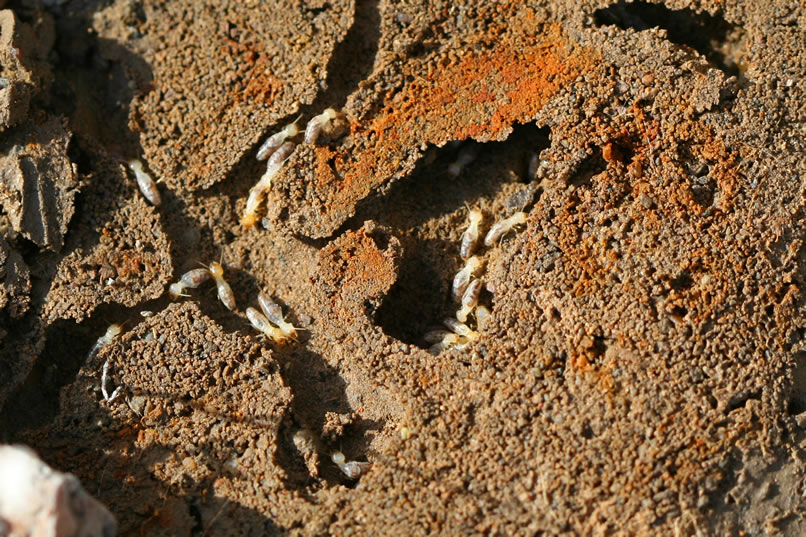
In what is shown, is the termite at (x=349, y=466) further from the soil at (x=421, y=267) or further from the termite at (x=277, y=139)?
the termite at (x=277, y=139)

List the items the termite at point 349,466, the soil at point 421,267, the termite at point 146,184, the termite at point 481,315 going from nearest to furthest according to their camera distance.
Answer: the soil at point 421,267
the termite at point 349,466
the termite at point 481,315
the termite at point 146,184

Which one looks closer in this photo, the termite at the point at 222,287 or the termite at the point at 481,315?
the termite at the point at 481,315

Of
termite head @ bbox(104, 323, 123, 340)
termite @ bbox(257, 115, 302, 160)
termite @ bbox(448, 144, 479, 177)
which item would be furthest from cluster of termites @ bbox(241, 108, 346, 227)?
termite head @ bbox(104, 323, 123, 340)

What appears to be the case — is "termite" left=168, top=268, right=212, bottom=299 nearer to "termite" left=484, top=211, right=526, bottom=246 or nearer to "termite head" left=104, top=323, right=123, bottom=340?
"termite head" left=104, top=323, right=123, bottom=340

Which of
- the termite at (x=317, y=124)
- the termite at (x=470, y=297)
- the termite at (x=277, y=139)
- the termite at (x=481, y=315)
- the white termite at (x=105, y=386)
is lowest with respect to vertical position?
the white termite at (x=105, y=386)

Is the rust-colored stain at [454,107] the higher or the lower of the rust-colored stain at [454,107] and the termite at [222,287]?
the higher

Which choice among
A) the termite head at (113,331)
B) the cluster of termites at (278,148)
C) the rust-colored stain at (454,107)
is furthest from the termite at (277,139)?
the termite head at (113,331)
